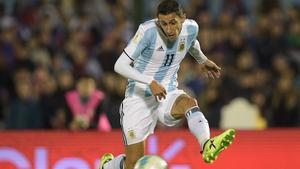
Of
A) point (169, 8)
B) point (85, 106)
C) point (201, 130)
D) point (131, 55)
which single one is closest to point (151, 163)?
point (201, 130)

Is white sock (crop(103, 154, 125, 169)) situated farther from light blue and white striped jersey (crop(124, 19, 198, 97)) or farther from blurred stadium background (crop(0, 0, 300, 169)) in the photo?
blurred stadium background (crop(0, 0, 300, 169))

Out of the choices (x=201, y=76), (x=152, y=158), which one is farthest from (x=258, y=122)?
(x=152, y=158)

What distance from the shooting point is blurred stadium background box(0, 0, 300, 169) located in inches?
461

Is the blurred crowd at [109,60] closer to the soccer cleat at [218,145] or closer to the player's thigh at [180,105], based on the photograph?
the player's thigh at [180,105]

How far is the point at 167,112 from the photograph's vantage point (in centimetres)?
973

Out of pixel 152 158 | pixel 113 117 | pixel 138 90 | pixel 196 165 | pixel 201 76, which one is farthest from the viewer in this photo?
pixel 201 76

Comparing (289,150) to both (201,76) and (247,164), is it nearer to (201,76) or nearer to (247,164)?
(247,164)

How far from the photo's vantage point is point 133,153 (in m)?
10.0

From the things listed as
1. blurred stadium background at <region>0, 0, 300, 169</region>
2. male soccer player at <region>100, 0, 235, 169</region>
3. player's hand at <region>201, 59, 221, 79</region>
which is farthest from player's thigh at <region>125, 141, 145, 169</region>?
blurred stadium background at <region>0, 0, 300, 169</region>

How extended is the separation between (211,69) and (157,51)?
2.03 ft

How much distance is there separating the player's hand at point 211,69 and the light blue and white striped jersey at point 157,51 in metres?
0.25

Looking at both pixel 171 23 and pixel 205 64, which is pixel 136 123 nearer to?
pixel 205 64

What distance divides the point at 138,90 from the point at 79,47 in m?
4.97

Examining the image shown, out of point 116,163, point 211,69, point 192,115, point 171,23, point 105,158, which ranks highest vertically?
point 171,23
